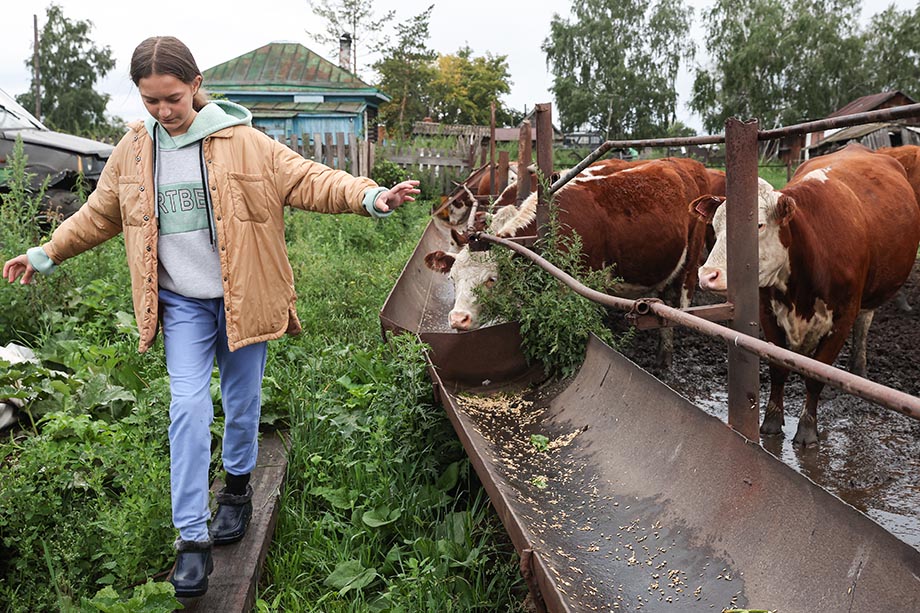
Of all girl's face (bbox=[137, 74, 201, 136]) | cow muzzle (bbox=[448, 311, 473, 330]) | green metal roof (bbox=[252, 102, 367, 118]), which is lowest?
cow muzzle (bbox=[448, 311, 473, 330])

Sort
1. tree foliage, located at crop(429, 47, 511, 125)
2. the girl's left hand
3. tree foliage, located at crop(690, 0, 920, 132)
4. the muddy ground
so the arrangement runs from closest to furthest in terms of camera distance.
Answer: the girl's left hand < the muddy ground < tree foliage, located at crop(690, 0, 920, 132) < tree foliage, located at crop(429, 47, 511, 125)

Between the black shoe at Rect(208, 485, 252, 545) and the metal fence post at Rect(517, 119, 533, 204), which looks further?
the metal fence post at Rect(517, 119, 533, 204)

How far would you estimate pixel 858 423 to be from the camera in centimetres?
502

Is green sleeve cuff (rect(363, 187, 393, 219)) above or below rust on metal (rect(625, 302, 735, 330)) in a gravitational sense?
above

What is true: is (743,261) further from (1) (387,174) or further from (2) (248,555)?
(1) (387,174)

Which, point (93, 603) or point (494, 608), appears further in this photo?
point (494, 608)

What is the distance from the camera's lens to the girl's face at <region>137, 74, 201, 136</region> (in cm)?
262

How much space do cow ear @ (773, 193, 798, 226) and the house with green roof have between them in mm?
22098

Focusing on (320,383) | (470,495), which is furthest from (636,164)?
(470,495)

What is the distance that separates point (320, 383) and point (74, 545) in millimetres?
2066

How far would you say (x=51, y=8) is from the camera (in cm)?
4694

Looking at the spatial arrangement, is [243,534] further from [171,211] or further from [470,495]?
[171,211]

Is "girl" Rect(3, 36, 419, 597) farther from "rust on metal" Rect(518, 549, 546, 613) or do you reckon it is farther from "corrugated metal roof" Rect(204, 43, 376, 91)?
"corrugated metal roof" Rect(204, 43, 376, 91)

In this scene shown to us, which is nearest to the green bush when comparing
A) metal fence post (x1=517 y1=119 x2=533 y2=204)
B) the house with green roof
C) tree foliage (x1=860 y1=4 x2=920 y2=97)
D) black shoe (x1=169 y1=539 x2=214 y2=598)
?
metal fence post (x1=517 y1=119 x2=533 y2=204)
